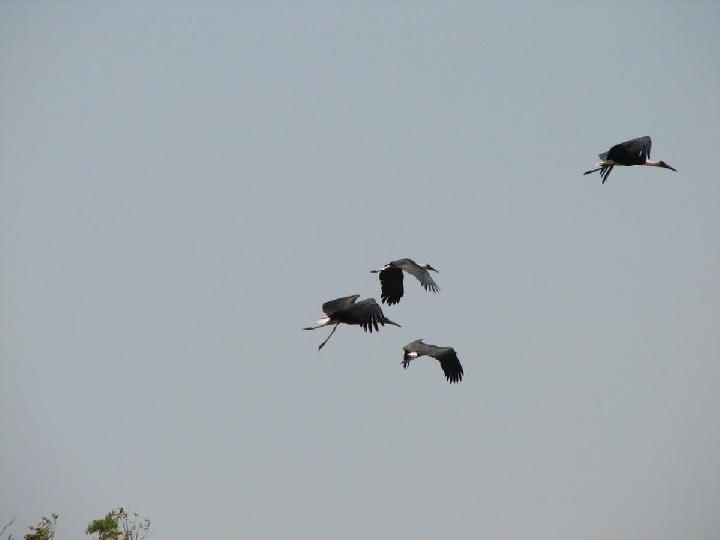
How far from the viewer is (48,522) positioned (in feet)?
120

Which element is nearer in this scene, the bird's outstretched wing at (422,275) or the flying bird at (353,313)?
the flying bird at (353,313)

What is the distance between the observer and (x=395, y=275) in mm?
35250

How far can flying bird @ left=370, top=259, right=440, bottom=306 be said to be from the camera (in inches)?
1375

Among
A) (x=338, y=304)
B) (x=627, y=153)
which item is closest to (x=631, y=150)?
(x=627, y=153)

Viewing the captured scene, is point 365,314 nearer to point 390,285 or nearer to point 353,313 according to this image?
point 353,313

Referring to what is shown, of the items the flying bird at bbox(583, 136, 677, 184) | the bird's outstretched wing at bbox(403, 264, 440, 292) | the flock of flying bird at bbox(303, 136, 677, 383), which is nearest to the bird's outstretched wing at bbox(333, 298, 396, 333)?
the flock of flying bird at bbox(303, 136, 677, 383)

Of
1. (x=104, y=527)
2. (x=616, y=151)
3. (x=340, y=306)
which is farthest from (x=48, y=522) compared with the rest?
(x=616, y=151)

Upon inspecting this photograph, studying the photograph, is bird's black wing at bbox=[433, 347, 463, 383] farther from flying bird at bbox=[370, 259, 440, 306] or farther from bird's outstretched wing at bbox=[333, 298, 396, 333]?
bird's outstretched wing at bbox=[333, 298, 396, 333]

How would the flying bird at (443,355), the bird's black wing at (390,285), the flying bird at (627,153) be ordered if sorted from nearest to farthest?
1. the flying bird at (627,153)
2. the bird's black wing at (390,285)
3. the flying bird at (443,355)

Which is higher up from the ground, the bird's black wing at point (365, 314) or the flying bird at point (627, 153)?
the flying bird at point (627, 153)

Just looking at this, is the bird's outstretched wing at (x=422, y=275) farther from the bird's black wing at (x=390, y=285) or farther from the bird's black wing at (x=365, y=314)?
the bird's black wing at (x=365, y=314)

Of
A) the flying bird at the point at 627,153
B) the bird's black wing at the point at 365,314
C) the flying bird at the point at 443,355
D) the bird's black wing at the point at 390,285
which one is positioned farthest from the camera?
the flying bird at the point at 443,355

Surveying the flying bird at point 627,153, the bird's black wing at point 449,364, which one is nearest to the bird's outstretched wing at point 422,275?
the bird's black wing at point 449,364

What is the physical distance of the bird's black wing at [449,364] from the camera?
1414 inches
